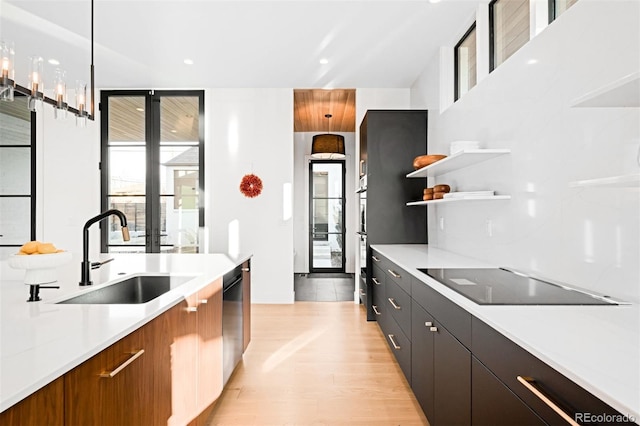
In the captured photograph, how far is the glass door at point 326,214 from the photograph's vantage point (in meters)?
7.47

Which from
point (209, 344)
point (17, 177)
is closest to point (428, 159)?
point (209, 344)

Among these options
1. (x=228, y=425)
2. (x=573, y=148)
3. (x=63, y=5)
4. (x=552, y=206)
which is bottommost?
(x=228, y=425)

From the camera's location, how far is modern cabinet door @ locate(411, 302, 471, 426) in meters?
1.45

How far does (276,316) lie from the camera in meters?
4.29

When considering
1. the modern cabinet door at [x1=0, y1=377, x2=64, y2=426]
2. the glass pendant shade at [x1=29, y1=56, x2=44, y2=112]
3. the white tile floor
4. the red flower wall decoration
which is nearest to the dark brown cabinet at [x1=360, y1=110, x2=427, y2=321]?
the white tile floor

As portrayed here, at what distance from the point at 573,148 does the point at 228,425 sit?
2345 mm

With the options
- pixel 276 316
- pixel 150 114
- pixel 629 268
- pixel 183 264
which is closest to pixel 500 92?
pixel 629 268

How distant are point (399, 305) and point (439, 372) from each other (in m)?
0.89

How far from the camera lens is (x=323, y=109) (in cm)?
588

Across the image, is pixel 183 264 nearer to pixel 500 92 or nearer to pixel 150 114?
pixel 500 92

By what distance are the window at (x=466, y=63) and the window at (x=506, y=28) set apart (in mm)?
297

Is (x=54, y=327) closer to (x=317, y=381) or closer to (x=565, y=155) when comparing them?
(x=317, y=381)

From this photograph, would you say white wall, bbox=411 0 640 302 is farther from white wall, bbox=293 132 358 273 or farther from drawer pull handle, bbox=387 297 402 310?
white wall, bbox=293 132 358 273

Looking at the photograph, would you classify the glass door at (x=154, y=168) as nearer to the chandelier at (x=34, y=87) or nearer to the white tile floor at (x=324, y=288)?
the white tile floor at (x=324, y=288)
